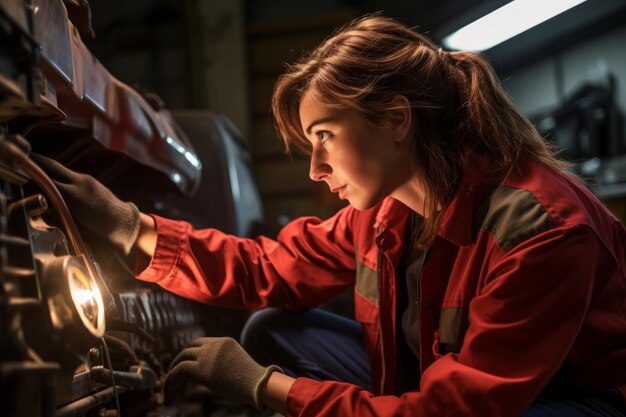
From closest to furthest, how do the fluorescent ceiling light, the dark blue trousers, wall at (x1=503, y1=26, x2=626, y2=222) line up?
the dark blue trousers, the fluorescent ceiling light, wall at (x1=503, y1=26, x2=626, y2=222)

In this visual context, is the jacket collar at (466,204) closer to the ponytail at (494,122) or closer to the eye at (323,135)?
the ponytail at (494,122)

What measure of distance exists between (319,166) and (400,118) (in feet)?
0.61

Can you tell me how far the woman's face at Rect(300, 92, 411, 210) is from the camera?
106 centimetres

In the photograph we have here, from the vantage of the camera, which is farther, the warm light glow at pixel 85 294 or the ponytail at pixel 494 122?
the ponytail at pixel 494 122

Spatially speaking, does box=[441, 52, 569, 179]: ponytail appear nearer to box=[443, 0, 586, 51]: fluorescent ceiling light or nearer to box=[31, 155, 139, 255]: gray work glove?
box=[31, 155, 139, 255]: gray work glove

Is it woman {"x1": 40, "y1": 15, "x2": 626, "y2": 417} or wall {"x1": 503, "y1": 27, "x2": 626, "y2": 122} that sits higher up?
wall {"x1": 503, "y1": 27, "x2": 626, "y2": 122}

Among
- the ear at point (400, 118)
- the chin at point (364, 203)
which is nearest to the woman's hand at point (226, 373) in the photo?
the chin at point (364, 203)

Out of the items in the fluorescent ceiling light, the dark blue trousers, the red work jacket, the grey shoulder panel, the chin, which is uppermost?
the fluorescent ceiling light

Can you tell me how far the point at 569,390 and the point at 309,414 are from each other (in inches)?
18.4

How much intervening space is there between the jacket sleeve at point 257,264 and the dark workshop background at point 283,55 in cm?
187

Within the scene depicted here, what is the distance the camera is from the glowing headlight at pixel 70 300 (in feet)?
2.35

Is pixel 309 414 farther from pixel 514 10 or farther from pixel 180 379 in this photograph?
pixel 514 10

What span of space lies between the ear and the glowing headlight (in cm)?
60

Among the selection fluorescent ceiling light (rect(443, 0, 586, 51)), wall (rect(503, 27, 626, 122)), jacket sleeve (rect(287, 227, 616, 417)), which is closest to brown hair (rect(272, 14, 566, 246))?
jacket sleeve (rect(287, 227, 616, 417))
